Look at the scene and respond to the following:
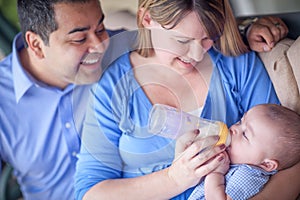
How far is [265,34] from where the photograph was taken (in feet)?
3.08

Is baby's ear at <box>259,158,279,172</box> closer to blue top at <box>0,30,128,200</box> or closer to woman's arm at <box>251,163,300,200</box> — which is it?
woman's arm at <box>251,163,300,200</box>

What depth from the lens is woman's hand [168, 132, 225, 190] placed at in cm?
79

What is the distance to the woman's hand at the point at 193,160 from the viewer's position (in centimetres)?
79

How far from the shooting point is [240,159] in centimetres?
83

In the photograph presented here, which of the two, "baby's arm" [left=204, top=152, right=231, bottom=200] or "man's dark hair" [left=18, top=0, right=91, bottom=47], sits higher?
"man's dark hair" [left=18, top=0, right=91, bottom=47]

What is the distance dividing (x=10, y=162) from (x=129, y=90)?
38 centimetres

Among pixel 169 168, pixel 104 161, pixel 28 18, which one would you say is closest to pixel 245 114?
pixel 169 168

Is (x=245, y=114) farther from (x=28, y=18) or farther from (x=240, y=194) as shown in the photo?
(x=28, y=18)

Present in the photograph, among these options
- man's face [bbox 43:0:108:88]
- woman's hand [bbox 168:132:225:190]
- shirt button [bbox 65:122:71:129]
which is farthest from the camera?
shirt button [bbox 65:122:71:129]

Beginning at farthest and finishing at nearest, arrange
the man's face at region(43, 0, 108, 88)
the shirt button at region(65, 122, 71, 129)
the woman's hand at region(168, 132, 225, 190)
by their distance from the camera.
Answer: the shirt button at region(65, 122, 71, 129), the man's face at region(43, 0, 108, 88), the woman's hand at region(168, 132, 225, 190)

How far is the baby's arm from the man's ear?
0.43 m

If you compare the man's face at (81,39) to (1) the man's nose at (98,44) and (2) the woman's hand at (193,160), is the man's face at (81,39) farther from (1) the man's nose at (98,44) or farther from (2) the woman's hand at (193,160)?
(2) the woman's hand at (193,160)

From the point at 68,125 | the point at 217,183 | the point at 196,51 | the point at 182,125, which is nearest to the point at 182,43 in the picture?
the point at 196,51

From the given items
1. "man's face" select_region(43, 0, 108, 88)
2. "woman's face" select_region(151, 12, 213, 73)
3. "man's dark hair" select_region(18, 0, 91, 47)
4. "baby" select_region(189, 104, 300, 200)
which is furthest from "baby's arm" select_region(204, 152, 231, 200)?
"man's dark hair" select_region(18, 0, 91, 47)
